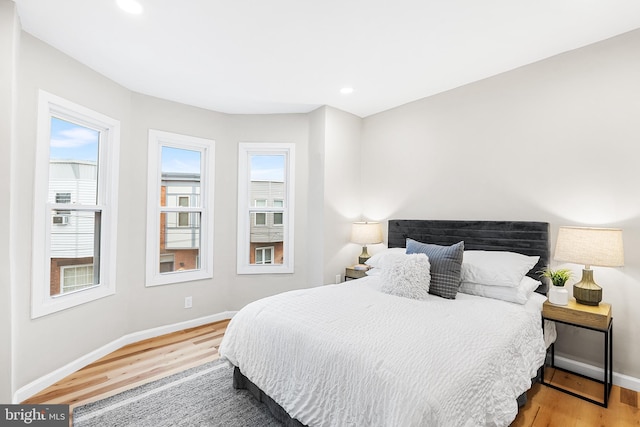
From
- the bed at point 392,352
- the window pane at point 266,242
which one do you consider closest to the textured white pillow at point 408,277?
the bed at point 392,352

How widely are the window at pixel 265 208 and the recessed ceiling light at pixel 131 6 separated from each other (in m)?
1.97

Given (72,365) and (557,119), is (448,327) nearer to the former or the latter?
(557,119)

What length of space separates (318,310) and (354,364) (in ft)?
1.95

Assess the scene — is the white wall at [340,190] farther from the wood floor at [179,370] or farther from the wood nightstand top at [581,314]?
the wood nightstand top at [581,314]

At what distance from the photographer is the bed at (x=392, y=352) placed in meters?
1.26

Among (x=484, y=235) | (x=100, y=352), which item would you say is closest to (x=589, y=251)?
(x=484, y=235)

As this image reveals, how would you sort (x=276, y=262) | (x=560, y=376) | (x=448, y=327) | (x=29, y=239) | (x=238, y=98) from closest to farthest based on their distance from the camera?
(x=448, y=327) < (x=29, y=239) < (x=560, y=376) < (x=238, y=98) < (x=276, y=262)

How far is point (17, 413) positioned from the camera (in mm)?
1729

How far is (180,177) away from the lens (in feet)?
11.8

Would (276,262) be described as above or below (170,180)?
below

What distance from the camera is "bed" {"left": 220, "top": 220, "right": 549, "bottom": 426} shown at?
1.26m

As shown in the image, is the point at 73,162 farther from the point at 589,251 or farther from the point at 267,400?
the point at 589,251

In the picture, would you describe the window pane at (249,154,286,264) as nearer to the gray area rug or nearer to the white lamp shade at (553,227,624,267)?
the gray area rug

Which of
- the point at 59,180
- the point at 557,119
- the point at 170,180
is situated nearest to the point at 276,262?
the point at 170,180
